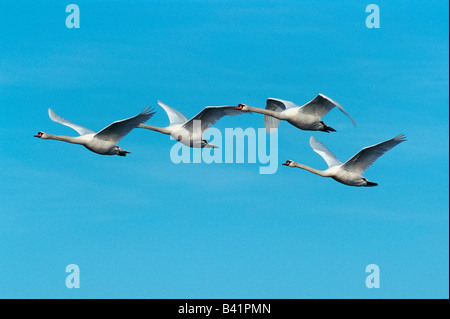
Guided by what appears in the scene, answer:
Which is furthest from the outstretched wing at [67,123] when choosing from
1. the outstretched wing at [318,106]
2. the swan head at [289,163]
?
the outstretched wing at [318,106]

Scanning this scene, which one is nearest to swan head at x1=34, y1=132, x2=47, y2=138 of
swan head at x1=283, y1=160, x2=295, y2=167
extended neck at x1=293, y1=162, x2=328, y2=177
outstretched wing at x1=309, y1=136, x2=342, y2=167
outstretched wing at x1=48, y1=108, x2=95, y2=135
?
outstretched wing at x1=48, y1=108, x2=95, y2=135

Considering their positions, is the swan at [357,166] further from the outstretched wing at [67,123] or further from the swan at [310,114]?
the outstretched wing at [67,123]

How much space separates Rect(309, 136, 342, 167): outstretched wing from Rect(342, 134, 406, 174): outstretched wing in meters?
1.78

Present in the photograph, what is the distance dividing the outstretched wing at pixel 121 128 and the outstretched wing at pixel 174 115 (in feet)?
19.6

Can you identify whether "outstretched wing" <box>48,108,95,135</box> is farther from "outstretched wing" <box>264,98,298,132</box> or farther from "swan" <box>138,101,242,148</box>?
"outstretched wing" <box>264,98,298,132</box>

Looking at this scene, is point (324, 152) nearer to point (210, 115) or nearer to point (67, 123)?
point (210, 115)

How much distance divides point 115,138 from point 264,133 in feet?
28.7

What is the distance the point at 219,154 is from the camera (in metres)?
44.0

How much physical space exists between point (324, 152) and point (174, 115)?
8.43 m

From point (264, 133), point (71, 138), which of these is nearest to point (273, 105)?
point (264, 133)

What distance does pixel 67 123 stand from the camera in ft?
155

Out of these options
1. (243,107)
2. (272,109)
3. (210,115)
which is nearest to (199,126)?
(210,115)

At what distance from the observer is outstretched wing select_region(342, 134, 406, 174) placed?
40406mm

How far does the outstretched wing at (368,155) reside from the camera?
4041 centimetres
